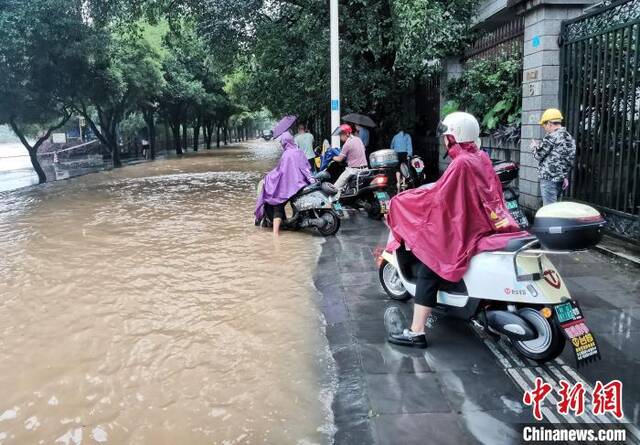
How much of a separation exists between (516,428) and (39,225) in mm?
9781

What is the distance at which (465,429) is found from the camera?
3.05 metres

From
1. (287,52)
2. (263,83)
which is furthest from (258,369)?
(263,83)

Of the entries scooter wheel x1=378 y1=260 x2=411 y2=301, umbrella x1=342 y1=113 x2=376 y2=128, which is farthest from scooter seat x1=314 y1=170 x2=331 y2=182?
scooter wheel x1=378 y1=260 x2=411 y2=301

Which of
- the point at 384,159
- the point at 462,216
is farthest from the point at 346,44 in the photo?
the point at 462,216

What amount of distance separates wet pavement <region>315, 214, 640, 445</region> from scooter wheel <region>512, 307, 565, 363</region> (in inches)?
4.3

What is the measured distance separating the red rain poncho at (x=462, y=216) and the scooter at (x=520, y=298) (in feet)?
0.38

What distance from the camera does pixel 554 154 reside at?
6746 mm

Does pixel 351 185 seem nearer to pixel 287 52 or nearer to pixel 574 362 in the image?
pixel 287 52

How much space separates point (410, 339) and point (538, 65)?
5.49 metres

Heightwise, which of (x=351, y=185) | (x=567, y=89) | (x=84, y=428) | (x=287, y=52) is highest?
(x=287, y=52)

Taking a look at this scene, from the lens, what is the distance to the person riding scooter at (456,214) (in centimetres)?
376

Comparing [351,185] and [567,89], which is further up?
[567,89]

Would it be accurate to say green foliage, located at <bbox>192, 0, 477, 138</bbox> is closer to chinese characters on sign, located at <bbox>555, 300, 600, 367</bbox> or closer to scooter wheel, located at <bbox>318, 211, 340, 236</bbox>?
scooter wheel, located at <bbox>318, 211, 340, 236</bbox>

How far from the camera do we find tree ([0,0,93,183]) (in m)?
14.1
